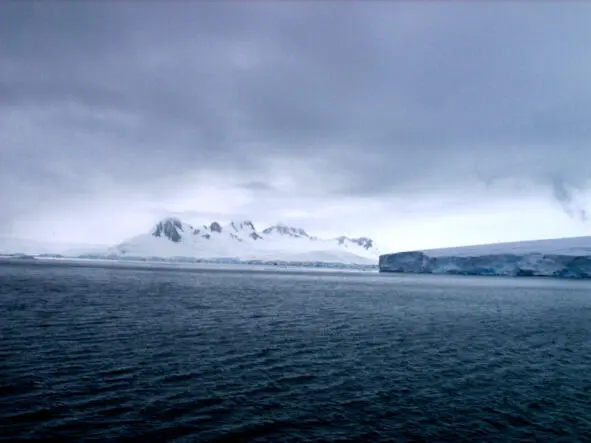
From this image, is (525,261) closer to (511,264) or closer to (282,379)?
(511,264)

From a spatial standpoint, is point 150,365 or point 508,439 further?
point 150,365

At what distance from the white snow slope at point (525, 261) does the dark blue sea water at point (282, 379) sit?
10787 centimetres

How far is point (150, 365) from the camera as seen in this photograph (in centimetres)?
1894

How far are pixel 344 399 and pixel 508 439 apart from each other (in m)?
5.17

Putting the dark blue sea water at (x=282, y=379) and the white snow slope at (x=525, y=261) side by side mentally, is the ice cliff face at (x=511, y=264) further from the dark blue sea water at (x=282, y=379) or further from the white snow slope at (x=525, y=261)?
the dark blue sea water at (x=282, y=379)

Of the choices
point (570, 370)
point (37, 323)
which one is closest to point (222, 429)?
point (570, 370)

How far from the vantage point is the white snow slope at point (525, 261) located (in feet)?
418

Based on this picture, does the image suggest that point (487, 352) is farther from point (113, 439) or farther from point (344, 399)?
point (113, 439)

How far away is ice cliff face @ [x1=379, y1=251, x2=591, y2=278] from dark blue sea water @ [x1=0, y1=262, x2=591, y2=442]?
108m

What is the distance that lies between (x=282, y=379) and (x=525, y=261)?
134905 mm

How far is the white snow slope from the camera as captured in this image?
127 meters

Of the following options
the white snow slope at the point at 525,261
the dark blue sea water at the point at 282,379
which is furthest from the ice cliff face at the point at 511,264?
the dark blue sea water at the point at 282,379

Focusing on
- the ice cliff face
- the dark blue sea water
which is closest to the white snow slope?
the ice cliff face

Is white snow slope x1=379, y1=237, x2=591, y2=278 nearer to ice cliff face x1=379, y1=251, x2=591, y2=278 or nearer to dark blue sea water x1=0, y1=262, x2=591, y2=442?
ice cliff face x1=379, y1=251, x2=591, y2=278
